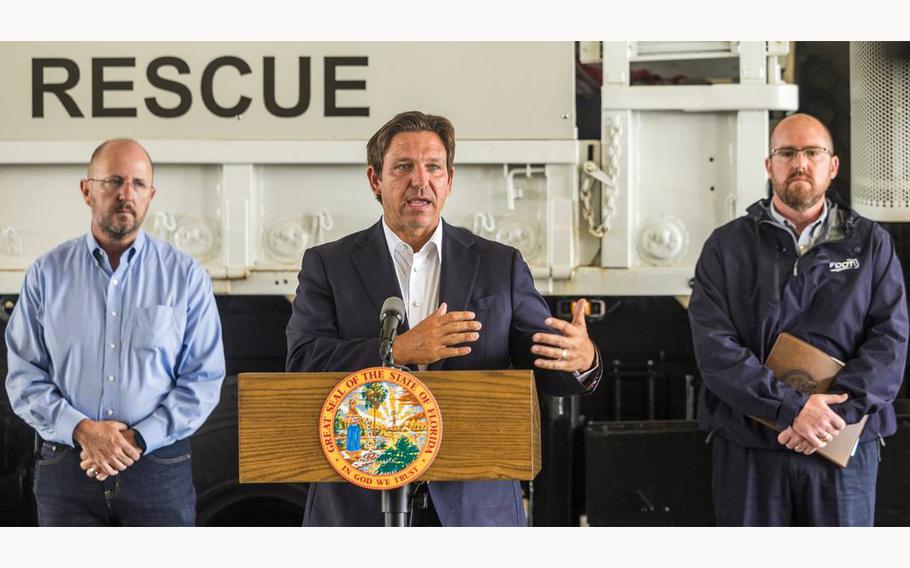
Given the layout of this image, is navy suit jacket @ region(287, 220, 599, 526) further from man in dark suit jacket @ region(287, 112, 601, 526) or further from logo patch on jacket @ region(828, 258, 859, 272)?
logo patch on jacket @ region(828, 258, 859, 272)

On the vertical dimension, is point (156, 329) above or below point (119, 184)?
below

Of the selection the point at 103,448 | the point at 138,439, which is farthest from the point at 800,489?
the point at 103,448

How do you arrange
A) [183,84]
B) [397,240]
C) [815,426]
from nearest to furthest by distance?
[397,240] → [815,426] → [183,84]

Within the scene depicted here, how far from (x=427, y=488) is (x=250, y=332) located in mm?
1801

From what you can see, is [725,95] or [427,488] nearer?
[427,488]

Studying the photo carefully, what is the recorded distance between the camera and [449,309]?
10.8 ft

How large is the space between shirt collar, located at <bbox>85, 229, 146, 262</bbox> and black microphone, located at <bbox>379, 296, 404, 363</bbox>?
65.3 inches

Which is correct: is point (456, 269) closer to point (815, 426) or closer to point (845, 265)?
point (815, 426)

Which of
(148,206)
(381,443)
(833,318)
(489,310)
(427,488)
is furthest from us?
(148,206)

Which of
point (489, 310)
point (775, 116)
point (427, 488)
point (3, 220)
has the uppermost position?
point (775, 116)

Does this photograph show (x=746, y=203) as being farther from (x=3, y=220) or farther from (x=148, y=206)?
(x=3, y=220)

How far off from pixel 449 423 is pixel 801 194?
1.76 metres

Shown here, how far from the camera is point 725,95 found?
4379 mm

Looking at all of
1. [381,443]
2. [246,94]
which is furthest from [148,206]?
[381,443]
